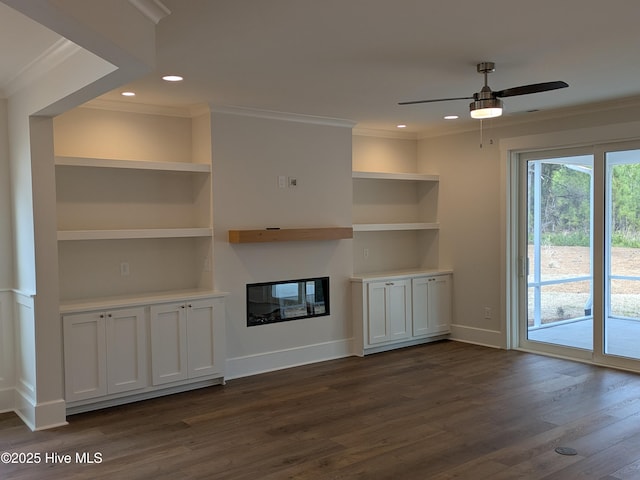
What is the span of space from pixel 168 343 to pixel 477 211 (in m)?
3.77

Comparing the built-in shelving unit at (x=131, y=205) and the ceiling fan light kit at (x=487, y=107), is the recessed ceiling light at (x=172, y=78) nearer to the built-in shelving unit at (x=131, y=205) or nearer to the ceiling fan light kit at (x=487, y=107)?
the built-in shelving unit at (x=131, y=205)

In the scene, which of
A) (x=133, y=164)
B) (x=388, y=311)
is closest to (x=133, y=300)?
(x=133, y=164)

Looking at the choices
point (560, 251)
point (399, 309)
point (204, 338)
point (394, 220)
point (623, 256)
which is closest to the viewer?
point (204, 338)

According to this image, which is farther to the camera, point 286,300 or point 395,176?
point 395,176

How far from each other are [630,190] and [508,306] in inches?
68.5

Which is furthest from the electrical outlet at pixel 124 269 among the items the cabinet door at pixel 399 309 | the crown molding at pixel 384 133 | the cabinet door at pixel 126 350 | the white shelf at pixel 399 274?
the crown molding at pixel 384 133

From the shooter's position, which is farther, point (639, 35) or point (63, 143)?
point (63, 143)

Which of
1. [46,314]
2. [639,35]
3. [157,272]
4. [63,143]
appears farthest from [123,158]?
[639,35]

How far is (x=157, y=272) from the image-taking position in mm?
5457

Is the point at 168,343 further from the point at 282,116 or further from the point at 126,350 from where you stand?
the point at 282,116

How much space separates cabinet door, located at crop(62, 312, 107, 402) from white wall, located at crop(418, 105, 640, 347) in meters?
4.13

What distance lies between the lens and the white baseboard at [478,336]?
661 cm

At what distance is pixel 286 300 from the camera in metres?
5.96

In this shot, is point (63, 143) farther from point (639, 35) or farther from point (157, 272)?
point (639, 35)
